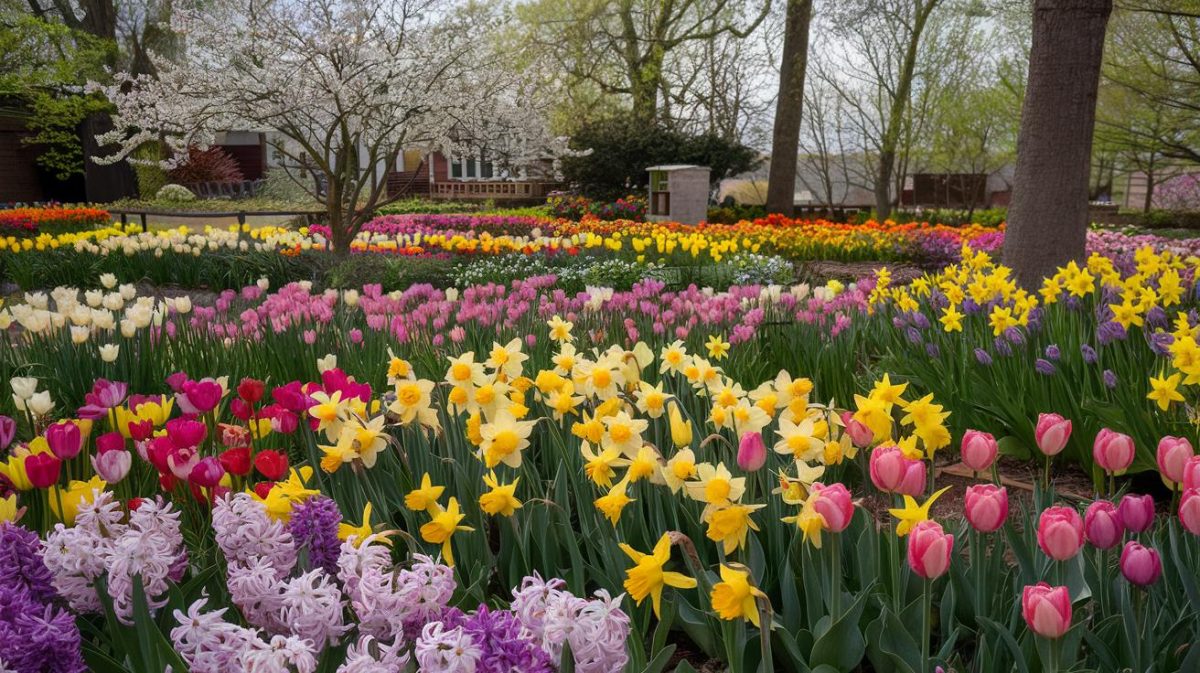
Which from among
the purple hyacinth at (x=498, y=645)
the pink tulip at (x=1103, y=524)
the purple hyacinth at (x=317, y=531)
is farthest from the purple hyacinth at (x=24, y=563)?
the pink tulip at (x=1103, y=524)

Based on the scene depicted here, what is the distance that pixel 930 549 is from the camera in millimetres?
1205

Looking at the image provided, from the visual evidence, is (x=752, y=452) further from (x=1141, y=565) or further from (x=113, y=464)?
(x=113, y=464)

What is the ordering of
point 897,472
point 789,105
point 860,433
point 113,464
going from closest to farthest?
point 897,472 < point 860,433 < point 113,464 < point 789,105

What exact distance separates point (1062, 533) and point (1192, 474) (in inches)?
13.8

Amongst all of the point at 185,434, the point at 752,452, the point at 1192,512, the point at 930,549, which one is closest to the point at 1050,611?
the point at 930,549

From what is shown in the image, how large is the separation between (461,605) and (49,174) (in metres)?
31.4

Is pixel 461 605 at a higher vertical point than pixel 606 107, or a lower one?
lower

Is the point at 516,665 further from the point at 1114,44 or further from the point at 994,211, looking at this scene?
the point at 994,211

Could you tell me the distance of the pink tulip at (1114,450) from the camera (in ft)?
5.13

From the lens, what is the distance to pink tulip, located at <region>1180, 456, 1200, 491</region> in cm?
140

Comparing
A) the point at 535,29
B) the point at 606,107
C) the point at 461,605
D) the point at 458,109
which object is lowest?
the point at 461,605

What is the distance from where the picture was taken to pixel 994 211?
854 inches

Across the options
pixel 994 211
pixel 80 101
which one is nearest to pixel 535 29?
pixel 80 101

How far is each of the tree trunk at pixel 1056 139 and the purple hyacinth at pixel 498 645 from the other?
4826 mm
